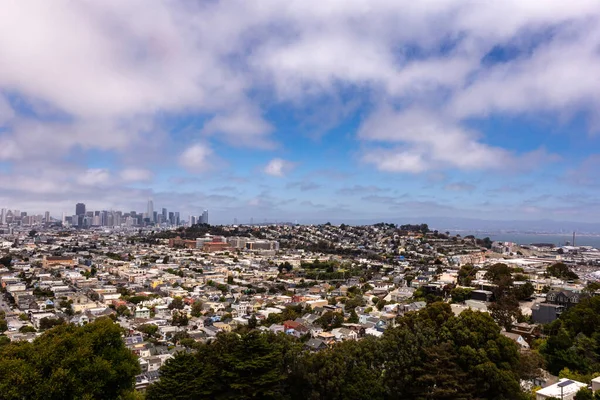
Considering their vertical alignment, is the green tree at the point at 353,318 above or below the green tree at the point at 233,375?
below

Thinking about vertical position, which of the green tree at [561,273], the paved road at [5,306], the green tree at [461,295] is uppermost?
the green tree at [561,273]

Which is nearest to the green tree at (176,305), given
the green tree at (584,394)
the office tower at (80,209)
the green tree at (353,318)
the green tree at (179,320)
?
the green tree at (179,320)

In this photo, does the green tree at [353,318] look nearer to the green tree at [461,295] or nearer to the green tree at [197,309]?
the green tree at [461,295]

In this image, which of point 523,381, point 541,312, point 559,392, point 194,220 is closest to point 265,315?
point 541,312

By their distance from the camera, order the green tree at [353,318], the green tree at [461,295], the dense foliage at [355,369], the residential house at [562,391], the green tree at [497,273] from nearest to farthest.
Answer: the dense foliage at [355,369], the residential house at [562,391], the green tree at [353,318], the green tree at [461,295], the green tree at [497,273]

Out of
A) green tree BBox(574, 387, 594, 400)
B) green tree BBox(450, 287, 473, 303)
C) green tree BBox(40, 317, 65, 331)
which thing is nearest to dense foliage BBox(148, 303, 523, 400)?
green tree BBox(574, 387, 594, 400)

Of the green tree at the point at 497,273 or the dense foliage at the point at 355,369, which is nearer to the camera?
the dense foliage at the point at 355,369

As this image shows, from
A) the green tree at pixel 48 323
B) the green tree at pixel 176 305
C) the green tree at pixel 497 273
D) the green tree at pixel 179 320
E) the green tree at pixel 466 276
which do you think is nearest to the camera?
the green tree at pixel 48 323
